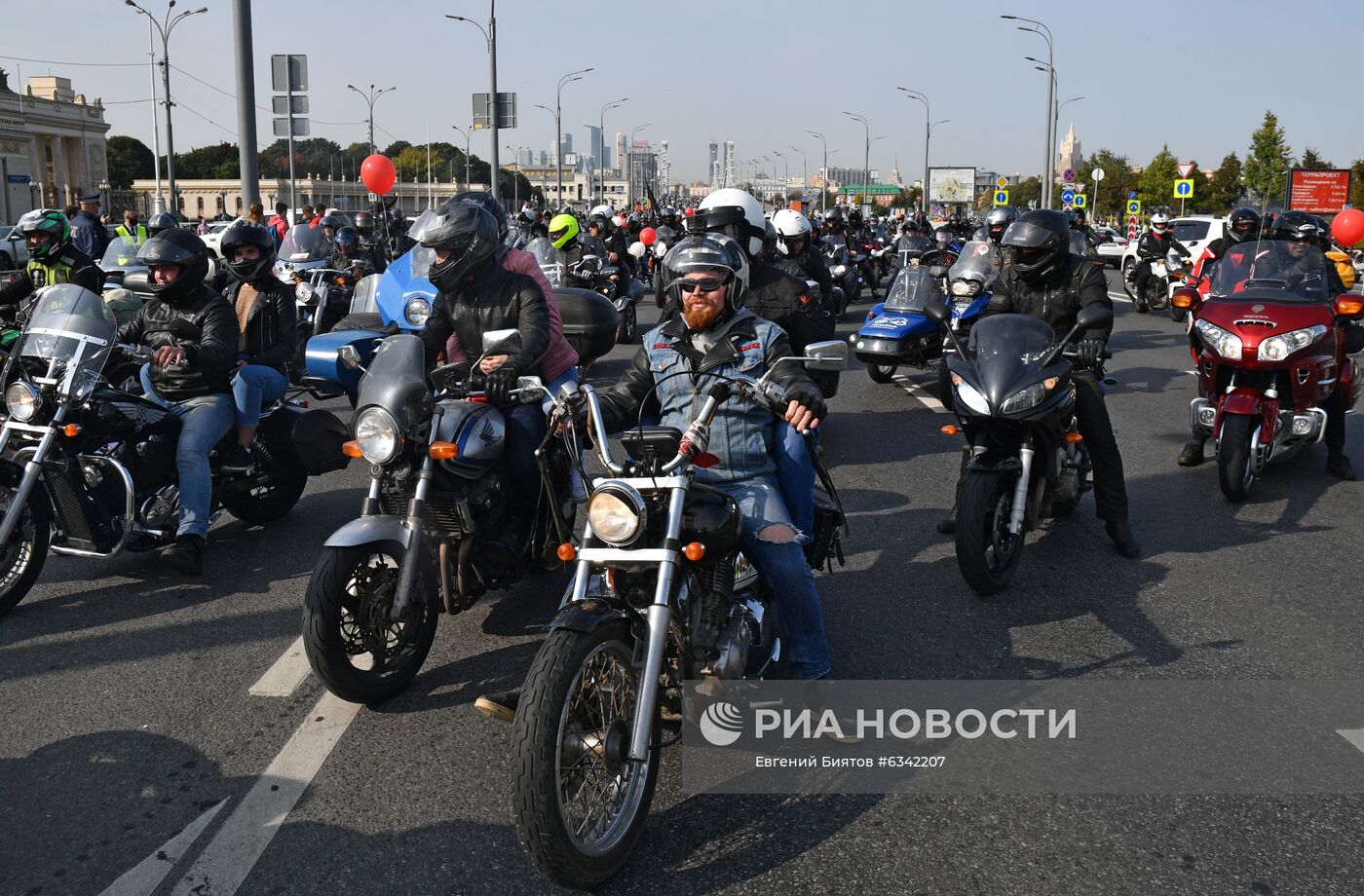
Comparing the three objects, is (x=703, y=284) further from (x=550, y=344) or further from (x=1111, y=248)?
(x=1111, y=248)

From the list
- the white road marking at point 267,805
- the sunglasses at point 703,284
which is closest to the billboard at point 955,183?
the sunglasses at point 703,284

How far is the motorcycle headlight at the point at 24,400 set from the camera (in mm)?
5477

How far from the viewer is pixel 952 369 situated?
5898 millimetres

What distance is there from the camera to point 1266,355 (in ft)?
24.7

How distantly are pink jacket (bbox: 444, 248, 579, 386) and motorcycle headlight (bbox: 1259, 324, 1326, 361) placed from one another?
436cm

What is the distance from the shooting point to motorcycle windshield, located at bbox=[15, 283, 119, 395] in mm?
5598

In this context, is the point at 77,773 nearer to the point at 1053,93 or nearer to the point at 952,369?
the point at 952,369

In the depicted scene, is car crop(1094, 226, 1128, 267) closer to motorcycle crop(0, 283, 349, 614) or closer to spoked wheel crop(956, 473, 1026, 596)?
spoked wheel crop(956, 473, 1026, 596)

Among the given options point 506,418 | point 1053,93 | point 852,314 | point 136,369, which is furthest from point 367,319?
point 1053,93

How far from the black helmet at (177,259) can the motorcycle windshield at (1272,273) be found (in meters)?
6.26

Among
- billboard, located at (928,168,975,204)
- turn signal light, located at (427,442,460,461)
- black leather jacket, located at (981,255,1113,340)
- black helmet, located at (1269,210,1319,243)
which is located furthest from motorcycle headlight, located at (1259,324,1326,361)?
billboard, located at (928,168,975,204)

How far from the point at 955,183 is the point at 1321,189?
41457mm

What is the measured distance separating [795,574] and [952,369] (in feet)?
7.60

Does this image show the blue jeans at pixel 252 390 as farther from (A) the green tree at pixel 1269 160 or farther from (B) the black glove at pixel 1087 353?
(A) the green tree at pixel 1269 160
